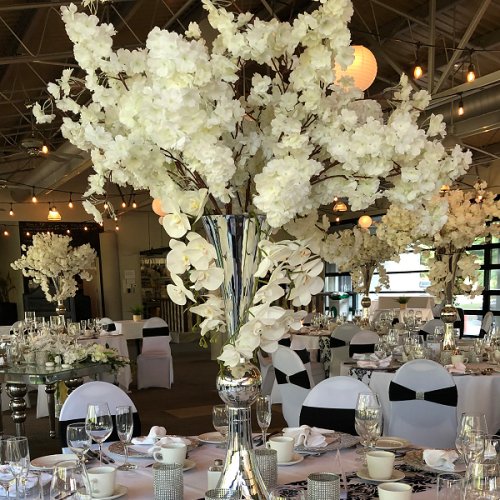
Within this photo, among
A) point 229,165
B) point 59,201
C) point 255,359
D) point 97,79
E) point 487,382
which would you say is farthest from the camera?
point 59,201

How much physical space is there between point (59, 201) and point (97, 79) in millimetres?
17678

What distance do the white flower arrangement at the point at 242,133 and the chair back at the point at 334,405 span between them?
56.2 inches

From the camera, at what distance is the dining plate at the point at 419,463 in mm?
2221

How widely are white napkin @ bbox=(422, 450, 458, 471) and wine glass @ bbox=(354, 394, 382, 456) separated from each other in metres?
0.20

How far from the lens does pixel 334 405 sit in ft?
10.2

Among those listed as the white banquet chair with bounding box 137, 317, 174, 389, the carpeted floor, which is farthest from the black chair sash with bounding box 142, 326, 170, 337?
the carpeted floor

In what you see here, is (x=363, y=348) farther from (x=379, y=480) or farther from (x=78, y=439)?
(x=78, y=439)

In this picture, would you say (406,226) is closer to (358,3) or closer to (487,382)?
(487,382)

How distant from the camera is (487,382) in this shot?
4.52 meters

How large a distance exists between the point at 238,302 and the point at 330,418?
155cm

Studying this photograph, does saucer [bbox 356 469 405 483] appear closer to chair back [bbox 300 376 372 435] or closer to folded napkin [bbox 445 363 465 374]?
chair back [bbox 300 376 372 435]

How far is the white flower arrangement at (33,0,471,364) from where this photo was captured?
156cm

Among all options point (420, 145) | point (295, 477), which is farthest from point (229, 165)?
point (295, 477)

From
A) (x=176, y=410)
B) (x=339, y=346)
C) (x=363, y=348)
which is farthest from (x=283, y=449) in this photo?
(x=176, y=410)
